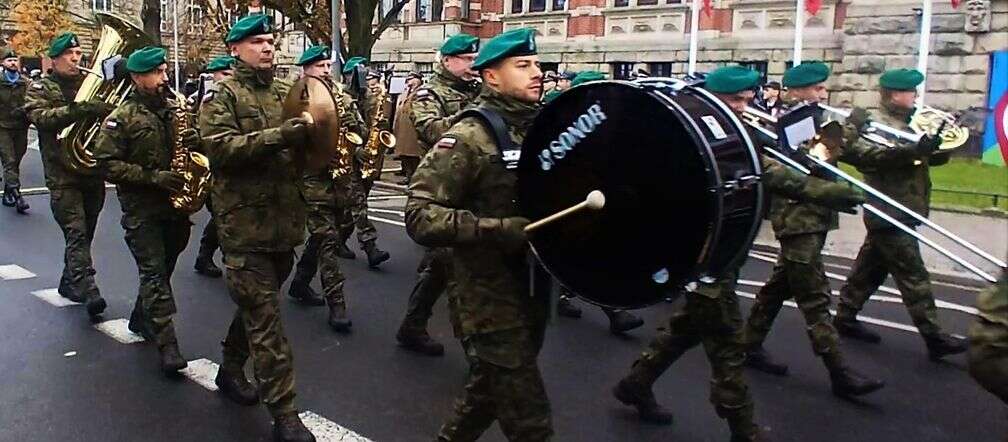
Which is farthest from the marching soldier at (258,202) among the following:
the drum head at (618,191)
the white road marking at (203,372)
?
the drum head at (618,191)

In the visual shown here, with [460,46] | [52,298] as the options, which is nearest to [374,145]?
[460,46]

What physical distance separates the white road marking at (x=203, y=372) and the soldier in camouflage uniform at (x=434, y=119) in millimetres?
1166

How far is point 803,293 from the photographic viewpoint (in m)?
5.18

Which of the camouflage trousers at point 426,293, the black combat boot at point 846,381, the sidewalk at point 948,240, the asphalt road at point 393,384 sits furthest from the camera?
the sidewalk at point 948,240

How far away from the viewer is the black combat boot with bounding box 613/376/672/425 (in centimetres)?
465

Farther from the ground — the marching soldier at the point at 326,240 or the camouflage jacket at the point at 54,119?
the camouflage jacket at the point at 54,119

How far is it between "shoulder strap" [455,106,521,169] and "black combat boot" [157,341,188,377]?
2901mm

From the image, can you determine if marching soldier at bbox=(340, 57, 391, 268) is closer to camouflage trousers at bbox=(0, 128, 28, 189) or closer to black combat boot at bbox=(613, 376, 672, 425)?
black combat boot at bbox=(613, 376, 672, 425)

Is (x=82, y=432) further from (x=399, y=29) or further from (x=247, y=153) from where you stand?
(x=399, y=29)

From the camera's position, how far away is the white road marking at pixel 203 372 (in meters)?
5.11

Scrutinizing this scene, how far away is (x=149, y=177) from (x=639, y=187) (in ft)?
11.2

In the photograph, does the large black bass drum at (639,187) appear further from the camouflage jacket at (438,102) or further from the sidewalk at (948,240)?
the sidewalk at (948,240)

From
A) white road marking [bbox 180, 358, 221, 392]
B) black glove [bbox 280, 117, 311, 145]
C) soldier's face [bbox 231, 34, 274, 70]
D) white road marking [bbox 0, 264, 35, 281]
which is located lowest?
white road marking [bbox 0, 264, 35, 281]

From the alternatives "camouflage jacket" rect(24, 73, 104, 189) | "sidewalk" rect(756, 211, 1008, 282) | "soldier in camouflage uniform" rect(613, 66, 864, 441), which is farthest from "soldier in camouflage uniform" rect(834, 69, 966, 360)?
"camouflage jacket" rect(24, 73, 104, 189)
